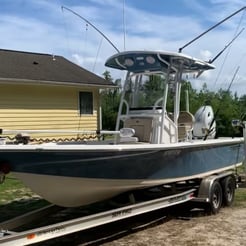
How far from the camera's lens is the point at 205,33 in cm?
945

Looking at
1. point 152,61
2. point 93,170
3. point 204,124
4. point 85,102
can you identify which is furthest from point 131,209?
point 85,102

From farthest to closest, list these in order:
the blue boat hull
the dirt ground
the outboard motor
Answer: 1. the outboard motor
2. the dirt ground
3. the blue boat hull

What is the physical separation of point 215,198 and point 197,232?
4.85ft

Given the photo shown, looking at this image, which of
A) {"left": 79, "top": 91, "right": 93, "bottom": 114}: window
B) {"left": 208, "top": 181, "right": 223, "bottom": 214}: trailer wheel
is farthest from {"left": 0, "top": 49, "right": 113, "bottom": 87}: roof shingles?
{"left": 208, "top": 181, "right": 223, "bottom": 214}: trailer wheel

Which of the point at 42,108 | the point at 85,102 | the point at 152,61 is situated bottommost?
the point at 42,108

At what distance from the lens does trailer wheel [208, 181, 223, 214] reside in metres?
8.55

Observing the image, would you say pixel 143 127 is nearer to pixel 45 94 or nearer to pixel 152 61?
pixel 152 61

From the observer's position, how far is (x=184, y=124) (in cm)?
927

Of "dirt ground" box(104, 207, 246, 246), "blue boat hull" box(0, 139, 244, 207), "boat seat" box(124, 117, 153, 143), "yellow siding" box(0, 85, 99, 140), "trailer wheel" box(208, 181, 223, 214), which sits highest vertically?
"yellow siding" box(0, 85, 99, 140)

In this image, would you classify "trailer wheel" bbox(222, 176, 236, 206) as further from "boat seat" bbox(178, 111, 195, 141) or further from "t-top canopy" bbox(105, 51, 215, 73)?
"t-top canopy" bbox(105, 51, 215, 73)

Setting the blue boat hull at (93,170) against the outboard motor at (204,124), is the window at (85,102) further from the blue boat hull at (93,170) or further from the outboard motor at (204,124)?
the blue boat hull at (93,170)

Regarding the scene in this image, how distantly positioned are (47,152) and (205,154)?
3655 millimetres

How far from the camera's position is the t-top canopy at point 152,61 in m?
8.41

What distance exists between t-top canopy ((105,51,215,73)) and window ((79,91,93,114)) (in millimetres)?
11576
